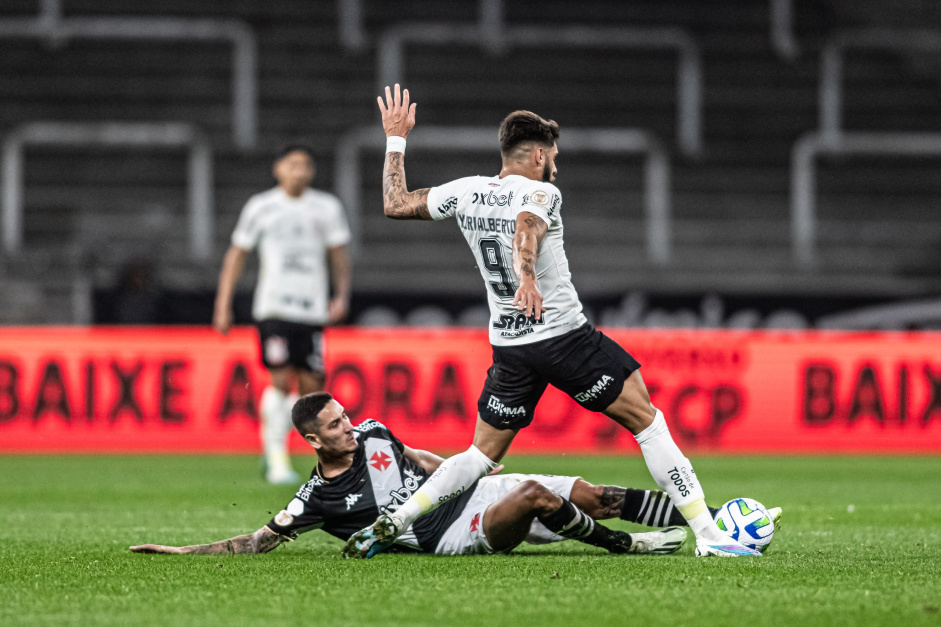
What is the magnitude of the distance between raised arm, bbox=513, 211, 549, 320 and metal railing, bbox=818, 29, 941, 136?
13417mm

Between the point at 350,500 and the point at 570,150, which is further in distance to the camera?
the point at 570,150

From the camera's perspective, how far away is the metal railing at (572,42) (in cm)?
1739

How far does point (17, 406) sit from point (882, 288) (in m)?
9.37

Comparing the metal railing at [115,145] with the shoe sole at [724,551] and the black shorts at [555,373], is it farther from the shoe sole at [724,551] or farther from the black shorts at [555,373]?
the shoe sole at [724,551]

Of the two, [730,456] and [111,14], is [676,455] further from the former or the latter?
[111,14]

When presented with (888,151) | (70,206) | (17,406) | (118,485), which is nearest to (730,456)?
(118,485)

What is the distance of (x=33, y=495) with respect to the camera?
826cm

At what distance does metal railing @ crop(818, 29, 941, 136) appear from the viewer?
57.6 feet

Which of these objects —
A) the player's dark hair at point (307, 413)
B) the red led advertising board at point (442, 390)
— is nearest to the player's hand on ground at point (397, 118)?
the player's dark hair at point (307, 413)

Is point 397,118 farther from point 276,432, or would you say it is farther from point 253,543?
point 276,432

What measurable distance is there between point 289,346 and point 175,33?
9466mm

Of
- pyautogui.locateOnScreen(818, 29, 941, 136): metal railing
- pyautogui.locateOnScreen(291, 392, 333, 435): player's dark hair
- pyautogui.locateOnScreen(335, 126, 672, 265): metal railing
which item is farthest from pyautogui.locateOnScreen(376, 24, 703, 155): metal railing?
pyautogui.locateOnScreen(291, 392, 333, 435): player's dark hair

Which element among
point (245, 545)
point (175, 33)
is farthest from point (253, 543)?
point (175, 33)

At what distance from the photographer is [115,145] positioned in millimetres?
16734
